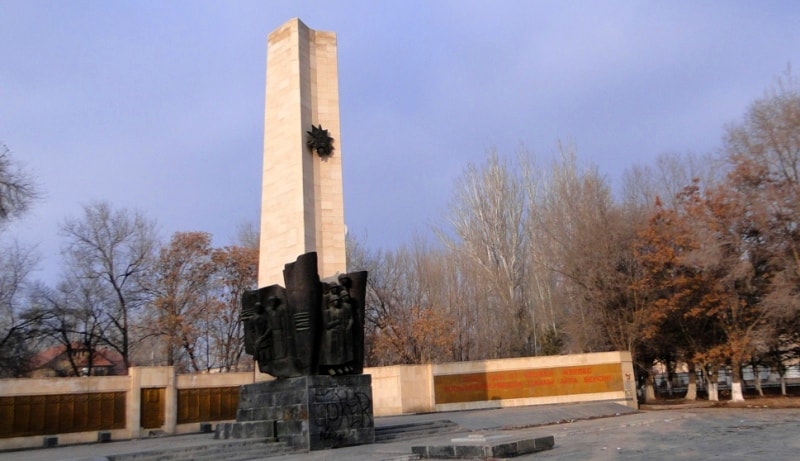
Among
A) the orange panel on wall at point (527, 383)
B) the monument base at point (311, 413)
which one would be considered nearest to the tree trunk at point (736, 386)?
the orange panel on wall at point (527, 383)

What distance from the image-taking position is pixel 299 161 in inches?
711

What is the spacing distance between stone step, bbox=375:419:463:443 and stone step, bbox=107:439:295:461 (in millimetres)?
2520

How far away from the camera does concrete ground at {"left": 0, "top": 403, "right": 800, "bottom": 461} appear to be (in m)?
10.3

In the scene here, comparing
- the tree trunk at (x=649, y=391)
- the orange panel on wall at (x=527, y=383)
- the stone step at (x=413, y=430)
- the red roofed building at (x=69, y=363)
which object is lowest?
the tree trunk at (x=649, y=391)

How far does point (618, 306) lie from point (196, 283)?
65.4 feet

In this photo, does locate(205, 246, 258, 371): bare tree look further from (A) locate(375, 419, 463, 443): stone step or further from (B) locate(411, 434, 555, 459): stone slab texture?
(B) locate(411, 434, 555, 459): stone slab texture

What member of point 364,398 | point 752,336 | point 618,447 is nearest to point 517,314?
point 752,336

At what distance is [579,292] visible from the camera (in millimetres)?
29672

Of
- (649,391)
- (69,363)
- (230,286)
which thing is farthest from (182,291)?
(649,391)

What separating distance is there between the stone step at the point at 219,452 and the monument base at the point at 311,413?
41 cm

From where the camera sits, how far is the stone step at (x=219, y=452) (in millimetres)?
12000

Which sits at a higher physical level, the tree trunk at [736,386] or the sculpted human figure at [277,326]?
the sculpted human figure at [277,326]

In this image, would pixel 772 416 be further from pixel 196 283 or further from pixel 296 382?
pixel 196 283

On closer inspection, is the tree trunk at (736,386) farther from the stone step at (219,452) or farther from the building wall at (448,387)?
the stone step at (219,452)
